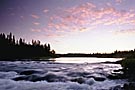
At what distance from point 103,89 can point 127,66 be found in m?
10.7

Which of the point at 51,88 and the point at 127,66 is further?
the point at 127,66

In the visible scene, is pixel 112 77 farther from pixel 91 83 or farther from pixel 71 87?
pixel 71 87

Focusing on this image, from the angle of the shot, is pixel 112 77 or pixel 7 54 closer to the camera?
pixel 112 77

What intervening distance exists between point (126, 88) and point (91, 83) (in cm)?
776

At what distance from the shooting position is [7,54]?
19700 centimetres

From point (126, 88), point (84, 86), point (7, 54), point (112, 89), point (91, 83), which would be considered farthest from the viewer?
point (7, 54)

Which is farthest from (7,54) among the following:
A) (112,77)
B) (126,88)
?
(126,88)

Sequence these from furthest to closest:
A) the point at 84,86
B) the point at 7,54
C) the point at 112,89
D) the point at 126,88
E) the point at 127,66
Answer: the point at 7,54 → the point at 127,66 → the point at 84,86 → the point at 112,89 → the point at 126,88

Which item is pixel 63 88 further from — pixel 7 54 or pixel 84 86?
pixel 7 54

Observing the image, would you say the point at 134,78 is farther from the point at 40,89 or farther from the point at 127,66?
the point at 40,89

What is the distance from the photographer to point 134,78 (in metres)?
31.5

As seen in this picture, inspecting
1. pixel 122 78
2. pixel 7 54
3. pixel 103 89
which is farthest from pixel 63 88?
pixel 7 54

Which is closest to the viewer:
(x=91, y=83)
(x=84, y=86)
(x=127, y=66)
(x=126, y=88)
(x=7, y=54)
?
(x=126, y=88)

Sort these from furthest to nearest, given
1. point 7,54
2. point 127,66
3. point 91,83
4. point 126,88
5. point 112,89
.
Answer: point 7,54
point 127,66
point 91,83
point 112,89
point 126,88
